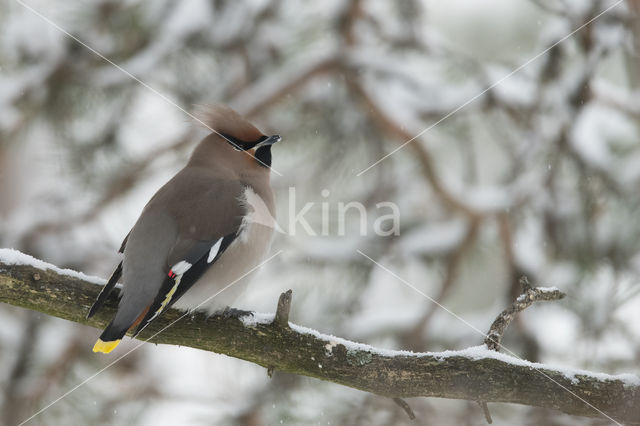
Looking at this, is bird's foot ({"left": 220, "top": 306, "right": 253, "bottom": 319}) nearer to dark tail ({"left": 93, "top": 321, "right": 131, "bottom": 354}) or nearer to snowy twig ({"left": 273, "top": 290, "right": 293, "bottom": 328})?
snowy twig ({"left": 273, "top": 290, "right": 293, "bottom": 328})

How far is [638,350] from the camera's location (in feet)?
13.9

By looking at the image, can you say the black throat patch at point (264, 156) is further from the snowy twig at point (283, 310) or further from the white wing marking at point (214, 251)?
the snowy twig at point (283, 310)

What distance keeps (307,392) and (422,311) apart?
45.2 inches

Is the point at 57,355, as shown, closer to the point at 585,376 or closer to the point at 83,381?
the point at 83,381

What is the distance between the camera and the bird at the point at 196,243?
8.38ft

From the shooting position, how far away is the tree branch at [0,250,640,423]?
238 centimetres


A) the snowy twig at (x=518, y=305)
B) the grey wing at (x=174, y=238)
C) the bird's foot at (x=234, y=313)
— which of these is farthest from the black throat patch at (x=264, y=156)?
the snowy twig at (x=518, y=305)

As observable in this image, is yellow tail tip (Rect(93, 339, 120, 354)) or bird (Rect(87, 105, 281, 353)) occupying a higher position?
bird (Rect(87, 105, 281, 353))

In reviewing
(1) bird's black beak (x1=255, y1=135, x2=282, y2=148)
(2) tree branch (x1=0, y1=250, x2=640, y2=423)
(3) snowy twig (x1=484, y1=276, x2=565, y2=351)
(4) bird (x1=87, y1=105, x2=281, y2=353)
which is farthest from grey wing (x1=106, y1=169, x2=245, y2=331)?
(3) snowy twig (x1=484, y1=276, x2=565, y2=351)

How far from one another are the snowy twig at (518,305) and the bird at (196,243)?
0.85m

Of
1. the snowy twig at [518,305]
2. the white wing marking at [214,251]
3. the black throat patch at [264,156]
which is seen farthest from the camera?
the black throat patch at [264,156]

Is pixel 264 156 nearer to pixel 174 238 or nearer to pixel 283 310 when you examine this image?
pixel 174 238

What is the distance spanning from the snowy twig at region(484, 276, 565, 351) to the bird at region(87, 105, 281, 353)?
847mm

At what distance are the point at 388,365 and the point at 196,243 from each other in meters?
0.86
